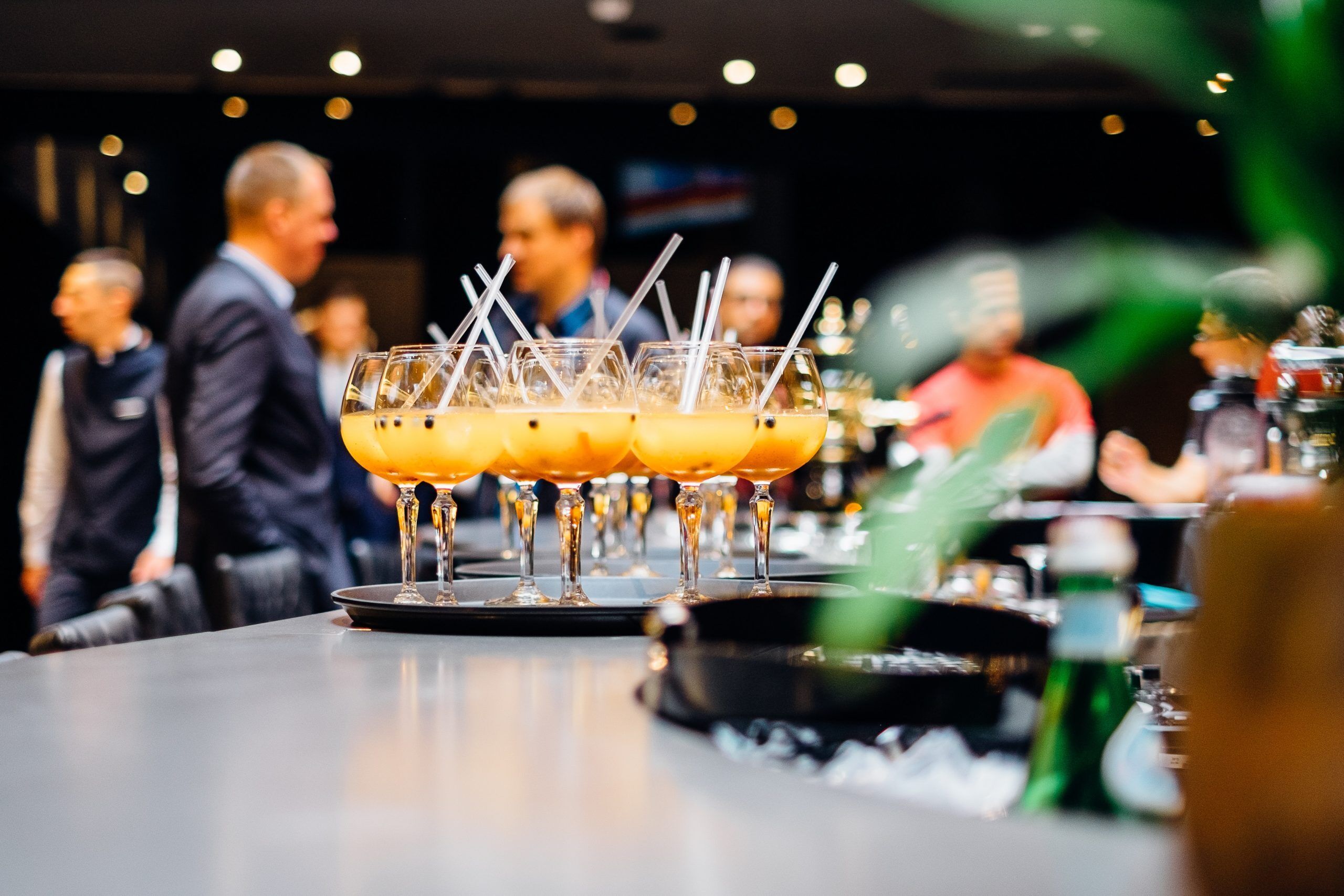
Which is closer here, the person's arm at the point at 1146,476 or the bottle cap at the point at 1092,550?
the bottle cap at the point at 1092,550

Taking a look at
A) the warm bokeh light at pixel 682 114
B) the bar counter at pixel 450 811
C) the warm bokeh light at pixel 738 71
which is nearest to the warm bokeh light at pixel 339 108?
the warm bokeh light at pixel 682 114

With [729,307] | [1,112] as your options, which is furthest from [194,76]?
[729,307]

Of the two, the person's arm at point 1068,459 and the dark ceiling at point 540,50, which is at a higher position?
the dark ceiling at point 540,50

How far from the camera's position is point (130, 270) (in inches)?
182

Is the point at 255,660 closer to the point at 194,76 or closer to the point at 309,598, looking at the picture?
the point at 309,598

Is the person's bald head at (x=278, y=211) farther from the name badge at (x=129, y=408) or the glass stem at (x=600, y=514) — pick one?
the name badge at (x=129, y=408)

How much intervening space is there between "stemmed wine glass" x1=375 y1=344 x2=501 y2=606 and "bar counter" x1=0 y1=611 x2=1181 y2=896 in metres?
0.34

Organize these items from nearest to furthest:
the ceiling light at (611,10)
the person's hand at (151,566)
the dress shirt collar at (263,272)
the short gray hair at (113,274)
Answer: the dress shirt collar at (263,272), the person's hand at (151,566), the short gray hair at (113,274), the ceiling light at (611,10)

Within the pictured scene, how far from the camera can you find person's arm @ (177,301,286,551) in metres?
2.55

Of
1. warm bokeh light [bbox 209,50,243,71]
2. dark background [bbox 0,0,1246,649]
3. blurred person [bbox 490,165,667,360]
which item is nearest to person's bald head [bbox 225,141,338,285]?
blurred person [bbox 490,165,667,360]

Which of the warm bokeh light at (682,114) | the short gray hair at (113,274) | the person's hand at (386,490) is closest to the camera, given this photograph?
the person's hand at (386,490)

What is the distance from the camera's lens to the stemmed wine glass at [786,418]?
1.27 metres

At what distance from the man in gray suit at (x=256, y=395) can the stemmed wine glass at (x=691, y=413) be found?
1.41 metres

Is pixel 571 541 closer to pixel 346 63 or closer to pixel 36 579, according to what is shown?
pixel 36 579
